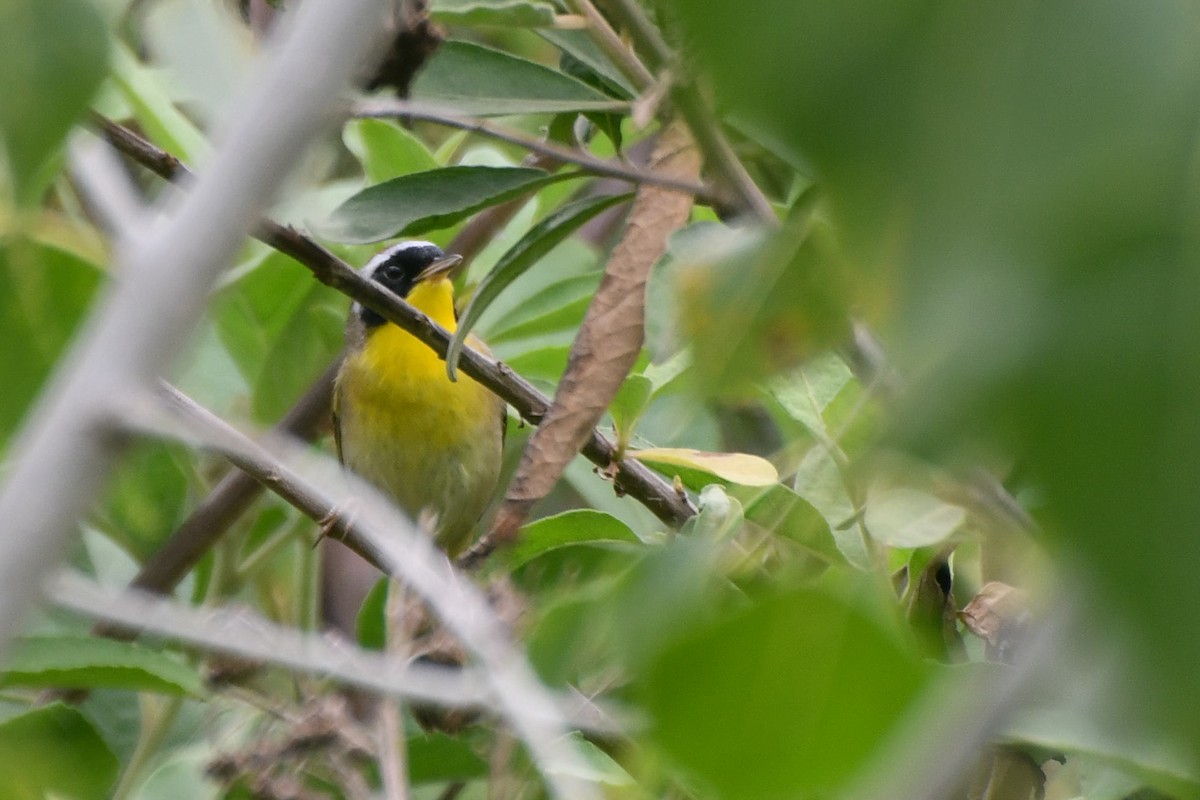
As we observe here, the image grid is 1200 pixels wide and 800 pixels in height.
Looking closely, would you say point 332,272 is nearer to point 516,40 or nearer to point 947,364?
point 947,364

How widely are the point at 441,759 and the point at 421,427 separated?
1.70m

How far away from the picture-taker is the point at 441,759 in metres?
1.86

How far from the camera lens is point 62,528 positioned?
582 millimetres

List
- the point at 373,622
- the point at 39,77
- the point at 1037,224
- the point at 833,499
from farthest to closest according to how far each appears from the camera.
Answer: the point at 373,622, the point at 833,499, the point at 39,77, the point at 1037,224

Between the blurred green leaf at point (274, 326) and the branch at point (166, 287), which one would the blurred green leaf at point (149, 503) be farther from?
the branch at point (166, 287)

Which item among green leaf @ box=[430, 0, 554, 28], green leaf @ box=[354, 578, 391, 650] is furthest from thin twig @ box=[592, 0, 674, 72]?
green leaf @ box=[354, 578, 391, 650]

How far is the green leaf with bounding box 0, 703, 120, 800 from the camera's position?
148 centimetres

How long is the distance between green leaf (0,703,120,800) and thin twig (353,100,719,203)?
2.27 feet

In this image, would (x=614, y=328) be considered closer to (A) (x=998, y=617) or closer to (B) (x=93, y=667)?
(A) (x=998, y=617)

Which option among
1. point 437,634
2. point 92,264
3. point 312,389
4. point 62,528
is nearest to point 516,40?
point 312,389

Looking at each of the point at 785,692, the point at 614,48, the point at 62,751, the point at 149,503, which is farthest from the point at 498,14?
the point at 149,503

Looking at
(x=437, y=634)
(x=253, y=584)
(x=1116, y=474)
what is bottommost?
(x=253, y=584)

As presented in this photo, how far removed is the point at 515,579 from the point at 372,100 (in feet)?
2.47

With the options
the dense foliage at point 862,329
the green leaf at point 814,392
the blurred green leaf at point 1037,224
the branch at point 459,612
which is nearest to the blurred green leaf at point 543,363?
the green leaf at point 814,392
